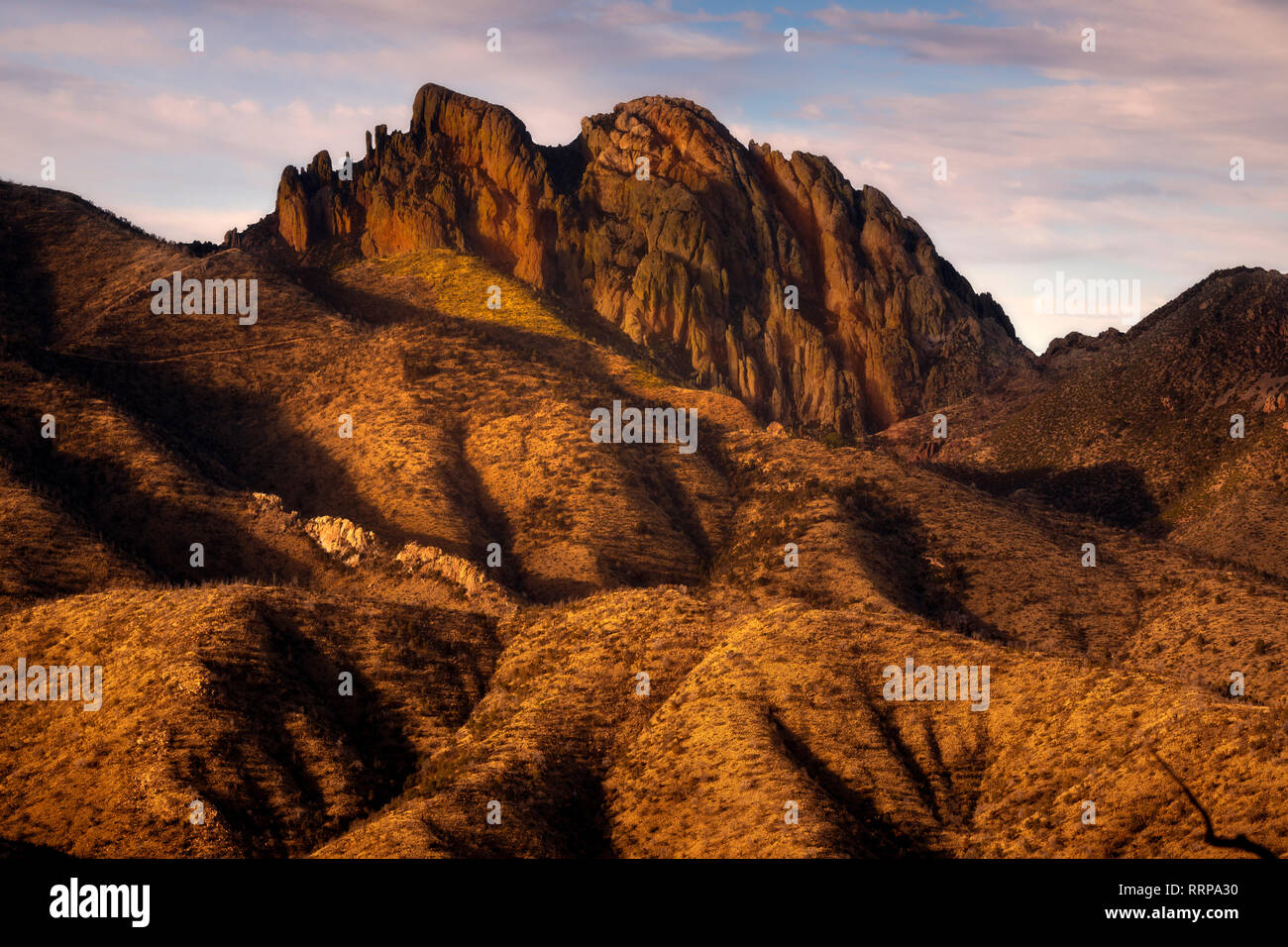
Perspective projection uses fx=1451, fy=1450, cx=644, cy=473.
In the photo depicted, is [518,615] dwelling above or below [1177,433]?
below

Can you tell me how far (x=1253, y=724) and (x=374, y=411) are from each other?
81.7m

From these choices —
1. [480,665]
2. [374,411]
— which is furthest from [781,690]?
[374,411]

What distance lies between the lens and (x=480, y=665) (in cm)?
6750

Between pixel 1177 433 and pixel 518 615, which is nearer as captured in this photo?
pixel 518 615

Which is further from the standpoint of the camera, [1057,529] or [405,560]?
[1057,529]

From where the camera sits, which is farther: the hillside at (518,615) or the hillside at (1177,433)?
Answer: the hillside at (1177,433)

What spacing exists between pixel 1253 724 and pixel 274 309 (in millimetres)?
110090

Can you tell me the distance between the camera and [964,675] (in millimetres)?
57094

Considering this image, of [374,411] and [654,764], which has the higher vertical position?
[374,411]

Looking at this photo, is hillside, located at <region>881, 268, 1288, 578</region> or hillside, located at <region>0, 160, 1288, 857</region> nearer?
hillside, located at <region>0, 160, 1288, 857</region>
